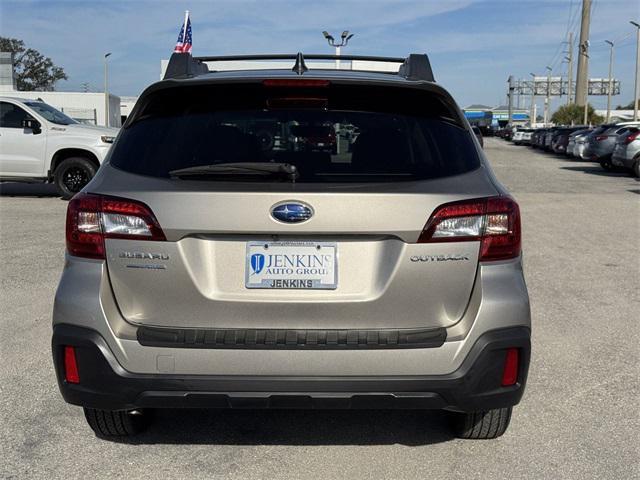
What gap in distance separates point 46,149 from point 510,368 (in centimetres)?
1314

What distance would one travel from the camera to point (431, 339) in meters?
3.12

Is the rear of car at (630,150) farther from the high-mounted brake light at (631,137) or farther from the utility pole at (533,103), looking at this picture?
the utility pole at (533,103)

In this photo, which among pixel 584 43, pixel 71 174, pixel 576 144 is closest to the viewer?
pixel 71 174

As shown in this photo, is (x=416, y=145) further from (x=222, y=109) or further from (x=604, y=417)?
(x=604, y=417)

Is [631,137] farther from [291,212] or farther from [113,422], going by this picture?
[291,212]

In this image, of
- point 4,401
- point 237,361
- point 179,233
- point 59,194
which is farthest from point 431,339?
point 59,194

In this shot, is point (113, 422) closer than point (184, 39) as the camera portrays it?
Yes

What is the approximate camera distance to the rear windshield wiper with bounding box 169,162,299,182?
314 cm

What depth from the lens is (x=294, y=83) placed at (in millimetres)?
3352

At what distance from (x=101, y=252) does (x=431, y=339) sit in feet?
4.37

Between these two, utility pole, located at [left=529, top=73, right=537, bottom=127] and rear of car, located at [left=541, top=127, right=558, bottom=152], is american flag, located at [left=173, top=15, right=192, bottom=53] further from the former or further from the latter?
utility pole, located at [left=529, top=73, right=537, bottom=127]

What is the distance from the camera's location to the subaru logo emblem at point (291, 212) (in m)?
3.05

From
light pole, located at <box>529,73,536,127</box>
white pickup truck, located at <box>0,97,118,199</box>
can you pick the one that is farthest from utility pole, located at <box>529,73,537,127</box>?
white pickup truck, located at <box>0,97,118,199</box>

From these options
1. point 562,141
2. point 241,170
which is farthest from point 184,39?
point 562,141
